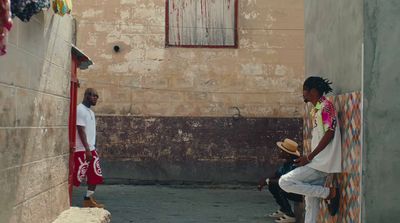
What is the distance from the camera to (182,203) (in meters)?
10.8

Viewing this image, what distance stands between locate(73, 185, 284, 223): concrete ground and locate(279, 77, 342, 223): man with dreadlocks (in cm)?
250

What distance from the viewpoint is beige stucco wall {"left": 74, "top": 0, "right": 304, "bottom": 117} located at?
45.3 feet

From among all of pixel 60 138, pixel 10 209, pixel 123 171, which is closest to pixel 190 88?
pixel 123 171

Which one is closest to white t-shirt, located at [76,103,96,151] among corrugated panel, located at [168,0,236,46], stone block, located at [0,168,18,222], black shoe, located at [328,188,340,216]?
black shoe, located at [328,188,340,216]

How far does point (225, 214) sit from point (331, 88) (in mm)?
3493

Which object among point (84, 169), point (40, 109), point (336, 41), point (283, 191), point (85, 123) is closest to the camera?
point (40, 109)

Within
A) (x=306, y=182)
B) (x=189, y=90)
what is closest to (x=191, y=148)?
(x=189, y=90)

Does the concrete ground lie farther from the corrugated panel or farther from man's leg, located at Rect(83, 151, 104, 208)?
the corrugated panel

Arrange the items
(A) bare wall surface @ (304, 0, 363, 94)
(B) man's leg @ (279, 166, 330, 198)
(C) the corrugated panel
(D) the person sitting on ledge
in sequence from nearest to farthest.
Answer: (A) bare wall surface @ (304, 0, 363, 94), (B) man's leg @ (279, 166, 330, 198), (D) the person sitting on ledge, (C) the corrugated panel

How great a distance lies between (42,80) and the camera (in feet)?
16.4

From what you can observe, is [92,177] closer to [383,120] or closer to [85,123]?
[85,123]

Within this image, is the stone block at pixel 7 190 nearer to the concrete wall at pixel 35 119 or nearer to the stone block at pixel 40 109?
the concrete wall at pixel 35 119

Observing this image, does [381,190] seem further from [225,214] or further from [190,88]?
[190,88]

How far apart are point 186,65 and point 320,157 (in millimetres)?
7842
